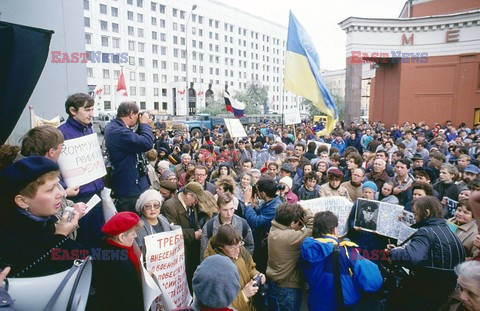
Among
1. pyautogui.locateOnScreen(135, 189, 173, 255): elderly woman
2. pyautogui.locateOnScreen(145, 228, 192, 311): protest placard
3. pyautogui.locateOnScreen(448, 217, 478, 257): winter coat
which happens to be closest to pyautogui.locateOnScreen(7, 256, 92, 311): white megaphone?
pyautogui.locateOnScreen(145, 228, 192, 311): protest placard

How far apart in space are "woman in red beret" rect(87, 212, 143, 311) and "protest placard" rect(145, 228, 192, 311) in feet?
1.20

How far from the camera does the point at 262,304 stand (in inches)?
145

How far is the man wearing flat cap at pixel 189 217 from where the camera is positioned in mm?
4121

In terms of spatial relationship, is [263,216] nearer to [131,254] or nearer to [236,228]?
[236,228]

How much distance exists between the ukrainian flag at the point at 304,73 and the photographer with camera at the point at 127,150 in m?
6.47

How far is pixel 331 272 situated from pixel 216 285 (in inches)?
57.8

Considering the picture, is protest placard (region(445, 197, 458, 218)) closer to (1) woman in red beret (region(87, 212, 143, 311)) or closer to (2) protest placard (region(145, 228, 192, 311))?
(2) protest placard (region(145, 228, 192, 311))

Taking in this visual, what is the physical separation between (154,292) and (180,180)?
3.97 m

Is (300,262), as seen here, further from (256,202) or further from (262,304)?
(256,202)

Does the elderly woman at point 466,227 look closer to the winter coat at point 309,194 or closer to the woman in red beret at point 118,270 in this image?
the winter coat at point 309,194

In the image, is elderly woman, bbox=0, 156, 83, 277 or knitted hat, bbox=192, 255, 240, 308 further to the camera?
knitted hat, bbox=192, 255, 240, 308

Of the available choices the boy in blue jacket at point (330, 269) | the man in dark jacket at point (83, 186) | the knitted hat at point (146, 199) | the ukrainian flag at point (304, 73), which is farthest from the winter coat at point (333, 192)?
the ukrainian flag at point (304, 73)

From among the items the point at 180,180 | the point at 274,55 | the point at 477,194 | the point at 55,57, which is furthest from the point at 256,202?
the point at 274,55

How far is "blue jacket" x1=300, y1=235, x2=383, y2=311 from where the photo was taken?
298 cm
